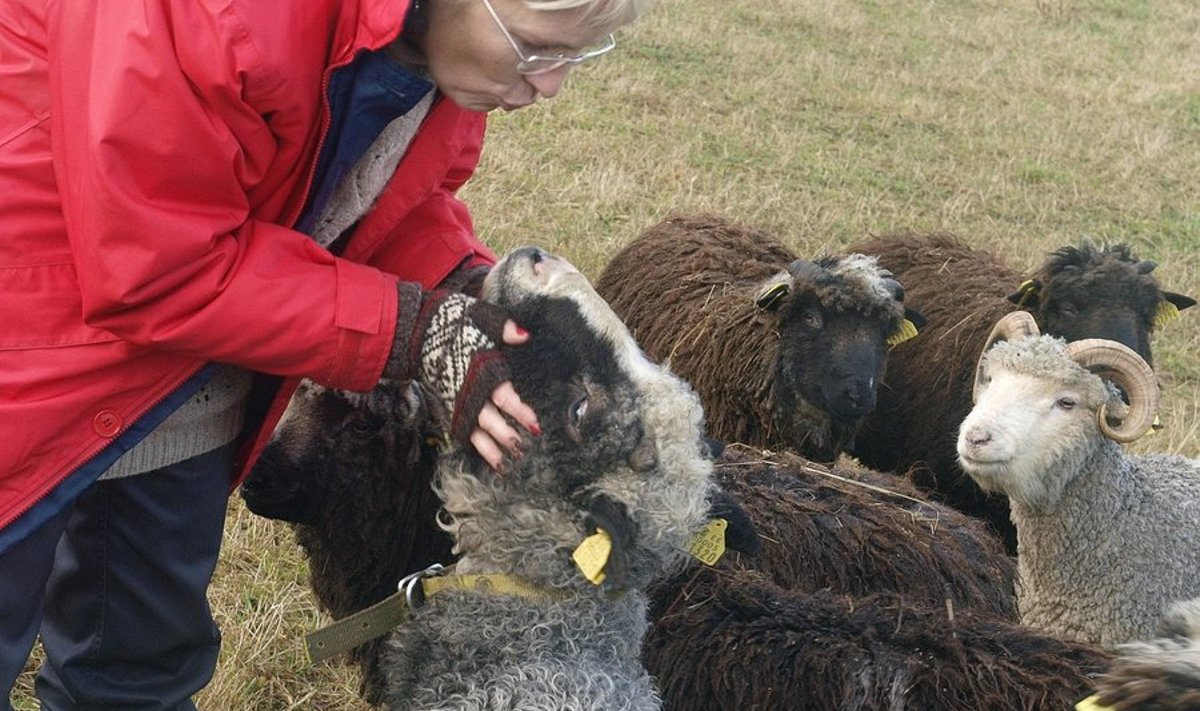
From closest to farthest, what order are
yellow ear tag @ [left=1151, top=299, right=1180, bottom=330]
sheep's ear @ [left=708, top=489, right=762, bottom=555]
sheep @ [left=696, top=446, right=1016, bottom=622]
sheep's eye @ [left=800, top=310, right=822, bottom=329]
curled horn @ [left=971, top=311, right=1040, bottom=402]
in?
1. sheep's ear @ [left=708, top=489, right=762, bottom=555]
2. sheep @ [left=696, top=446, right=1016, bottom=622]
3. curled horn @ [left=971, top=311, right=1040, bottom=402]
4. sheep's eye @ [left=800, top=310, right=822, bottom=329]
5. yellow ear tag @ [left=1151, top=299, right=1180, bottom=330]

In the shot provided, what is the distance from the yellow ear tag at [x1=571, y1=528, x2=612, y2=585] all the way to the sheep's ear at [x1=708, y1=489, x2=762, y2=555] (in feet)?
1.41

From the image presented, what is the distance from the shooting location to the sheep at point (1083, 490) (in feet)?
15.3

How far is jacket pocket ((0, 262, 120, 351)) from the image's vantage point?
2.24 m

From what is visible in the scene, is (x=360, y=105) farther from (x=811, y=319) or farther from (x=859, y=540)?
(x=811, y=319)

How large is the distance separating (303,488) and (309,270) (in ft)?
2.94

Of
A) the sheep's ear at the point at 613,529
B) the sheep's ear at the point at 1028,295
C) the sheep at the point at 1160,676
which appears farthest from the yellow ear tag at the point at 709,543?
the sheep's ear at the point at 1028,295

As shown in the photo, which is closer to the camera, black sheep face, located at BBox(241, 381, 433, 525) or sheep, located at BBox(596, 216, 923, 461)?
black sheep face, located at BBox(241, 381, 433, 525)

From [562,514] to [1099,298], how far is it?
4.12 m

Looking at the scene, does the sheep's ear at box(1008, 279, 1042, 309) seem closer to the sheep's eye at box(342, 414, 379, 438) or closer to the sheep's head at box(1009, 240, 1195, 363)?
the sheep's head at box(1009, 240, 1195, 363)

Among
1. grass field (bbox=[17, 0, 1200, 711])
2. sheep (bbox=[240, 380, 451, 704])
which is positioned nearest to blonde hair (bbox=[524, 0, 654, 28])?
sheep (bbox=[240, 380, 451, 704])

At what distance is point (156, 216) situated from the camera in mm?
2102

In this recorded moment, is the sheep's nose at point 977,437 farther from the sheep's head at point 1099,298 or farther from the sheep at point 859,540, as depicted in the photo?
the sheep's head at point 1099,298

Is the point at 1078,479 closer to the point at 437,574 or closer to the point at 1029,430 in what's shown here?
the point at 1029,430

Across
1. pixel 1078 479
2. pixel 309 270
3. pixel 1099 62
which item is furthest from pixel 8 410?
pixel 1099 62
